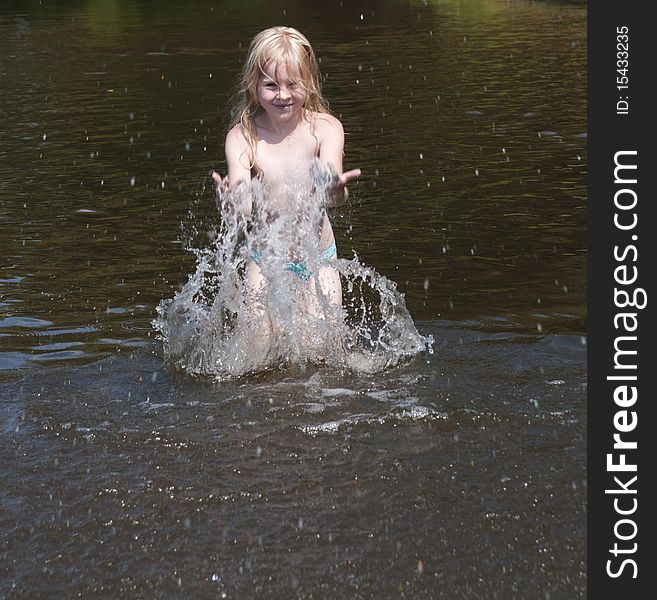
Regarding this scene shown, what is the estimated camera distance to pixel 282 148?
6.27 metres

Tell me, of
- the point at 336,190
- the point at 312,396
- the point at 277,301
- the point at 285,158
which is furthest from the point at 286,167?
the point at 312,396

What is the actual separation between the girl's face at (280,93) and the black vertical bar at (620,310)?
1.62 m

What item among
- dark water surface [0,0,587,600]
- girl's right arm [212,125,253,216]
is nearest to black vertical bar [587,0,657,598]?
dark water surface [0,0,587,600]

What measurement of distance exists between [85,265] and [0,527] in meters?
4.11

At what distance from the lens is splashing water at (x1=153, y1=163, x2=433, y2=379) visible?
600cm

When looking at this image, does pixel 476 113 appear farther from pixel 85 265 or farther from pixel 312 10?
pixel 312 10

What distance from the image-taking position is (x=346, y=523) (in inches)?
171

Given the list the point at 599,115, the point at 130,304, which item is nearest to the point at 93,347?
the point at 130,304

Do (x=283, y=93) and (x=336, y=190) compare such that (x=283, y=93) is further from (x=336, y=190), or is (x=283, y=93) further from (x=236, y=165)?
(x=336, y=190)

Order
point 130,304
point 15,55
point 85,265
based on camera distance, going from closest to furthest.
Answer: point 130,304
point 85,265
point 15,55

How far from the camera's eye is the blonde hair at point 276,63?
596 cm

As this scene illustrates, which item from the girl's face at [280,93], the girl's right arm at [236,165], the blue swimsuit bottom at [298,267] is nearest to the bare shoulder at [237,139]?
the girl's right arm at [236,165]

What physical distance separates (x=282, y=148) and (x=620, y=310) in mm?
2116

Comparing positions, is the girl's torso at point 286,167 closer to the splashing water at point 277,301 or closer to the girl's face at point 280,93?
the splashing water at point 277,301
